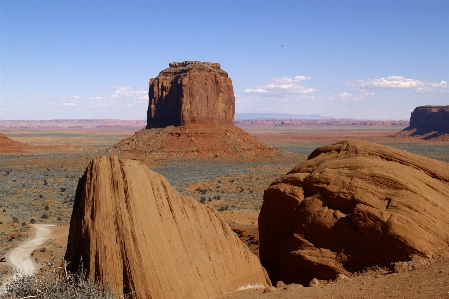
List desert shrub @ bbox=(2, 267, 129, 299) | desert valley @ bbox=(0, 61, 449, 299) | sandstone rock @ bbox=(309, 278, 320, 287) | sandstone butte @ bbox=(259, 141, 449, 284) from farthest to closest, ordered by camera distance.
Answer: sandstone butte @ bbox=(259, 141, 449, 284)
sandstone rock @ bbox=(309, 278, 320, 287)
desert valley @ bbox=(0, 61, 449, 299)
desert shrub @ bbox=(2, 267, 129, 299)

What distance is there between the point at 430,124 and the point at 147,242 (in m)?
155

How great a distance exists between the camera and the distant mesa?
137 metres

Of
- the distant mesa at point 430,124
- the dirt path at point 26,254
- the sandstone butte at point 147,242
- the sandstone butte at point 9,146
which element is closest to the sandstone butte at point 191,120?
the sandstone butte at point 9,146

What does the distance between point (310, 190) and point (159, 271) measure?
5.95 meters

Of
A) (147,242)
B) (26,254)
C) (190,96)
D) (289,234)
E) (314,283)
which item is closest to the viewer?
(147,242)

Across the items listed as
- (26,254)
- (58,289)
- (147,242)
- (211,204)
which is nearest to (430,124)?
(211,204)

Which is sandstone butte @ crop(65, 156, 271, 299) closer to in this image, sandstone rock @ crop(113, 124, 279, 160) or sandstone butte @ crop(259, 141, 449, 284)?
sandstone butte @ crop(259, 141, 449, 284)

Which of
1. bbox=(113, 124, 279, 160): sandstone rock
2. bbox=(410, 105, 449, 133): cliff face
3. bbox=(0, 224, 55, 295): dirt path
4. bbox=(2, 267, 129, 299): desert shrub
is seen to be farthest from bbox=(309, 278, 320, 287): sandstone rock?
bbox=(410, 105, 449, 133): cliff face

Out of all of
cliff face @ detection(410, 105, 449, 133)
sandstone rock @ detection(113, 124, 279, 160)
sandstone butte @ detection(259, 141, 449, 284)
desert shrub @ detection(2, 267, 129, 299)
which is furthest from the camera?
cliff face @ detection(410, 105, 449, 133)

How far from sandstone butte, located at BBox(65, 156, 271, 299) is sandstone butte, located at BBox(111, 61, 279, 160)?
5663 cm

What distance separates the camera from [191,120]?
254 ft

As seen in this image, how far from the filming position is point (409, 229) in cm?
1142

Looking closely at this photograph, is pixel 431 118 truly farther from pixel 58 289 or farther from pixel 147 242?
pixel 58 289

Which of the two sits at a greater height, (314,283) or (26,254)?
(314,283)
